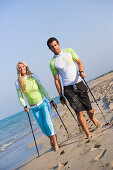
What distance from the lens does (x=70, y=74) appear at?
15.0 ft

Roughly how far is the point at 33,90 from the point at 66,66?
1086mm

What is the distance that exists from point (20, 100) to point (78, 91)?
1623 millimetres

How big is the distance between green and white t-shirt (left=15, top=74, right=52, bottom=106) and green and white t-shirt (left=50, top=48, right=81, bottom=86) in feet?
2.25

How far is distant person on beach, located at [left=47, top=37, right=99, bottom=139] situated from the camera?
4.55 metres

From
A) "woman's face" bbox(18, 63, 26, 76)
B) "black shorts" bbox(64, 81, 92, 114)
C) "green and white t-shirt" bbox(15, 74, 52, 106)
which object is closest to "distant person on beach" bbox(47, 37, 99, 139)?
"black shorts" bbox(64, 81, 92, 114)

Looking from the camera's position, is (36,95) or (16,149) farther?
(16,149)

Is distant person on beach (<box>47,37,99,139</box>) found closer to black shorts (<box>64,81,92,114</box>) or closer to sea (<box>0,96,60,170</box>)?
black shorts (<box>64,81,92,114</box>)

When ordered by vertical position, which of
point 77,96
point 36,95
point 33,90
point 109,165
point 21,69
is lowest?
point 109,165

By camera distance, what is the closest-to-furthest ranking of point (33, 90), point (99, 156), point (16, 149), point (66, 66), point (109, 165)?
point (109, 165), point (99, 156), point (66, 66), point (33, 90), point (16, 149)

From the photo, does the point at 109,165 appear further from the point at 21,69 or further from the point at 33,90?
the point at 21,69

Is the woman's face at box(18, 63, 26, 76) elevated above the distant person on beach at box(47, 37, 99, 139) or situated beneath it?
elevated above

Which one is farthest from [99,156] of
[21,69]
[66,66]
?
[21,69]

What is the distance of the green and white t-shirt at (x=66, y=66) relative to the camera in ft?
14.9

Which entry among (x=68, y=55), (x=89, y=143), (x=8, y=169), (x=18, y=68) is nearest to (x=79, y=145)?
(x=89, y=143)
